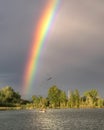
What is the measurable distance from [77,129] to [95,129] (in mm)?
3884

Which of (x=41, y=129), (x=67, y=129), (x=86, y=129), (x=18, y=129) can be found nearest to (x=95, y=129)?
(x=86, y=129)

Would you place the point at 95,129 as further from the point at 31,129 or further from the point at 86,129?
the point at 31,129

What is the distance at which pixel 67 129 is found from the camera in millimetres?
70500

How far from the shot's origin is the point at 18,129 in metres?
73.7

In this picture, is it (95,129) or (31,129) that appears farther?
(31,129)

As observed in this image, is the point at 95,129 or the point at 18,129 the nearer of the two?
the point at 95,129

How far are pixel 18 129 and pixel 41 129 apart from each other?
5.45 metres

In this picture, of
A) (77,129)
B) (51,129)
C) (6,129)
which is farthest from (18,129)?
(77,129)

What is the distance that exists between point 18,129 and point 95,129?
17839 millimetres

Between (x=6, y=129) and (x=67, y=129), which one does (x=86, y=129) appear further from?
(x=6, y=129)

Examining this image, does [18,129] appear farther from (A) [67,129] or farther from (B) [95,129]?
(B) [95,129]

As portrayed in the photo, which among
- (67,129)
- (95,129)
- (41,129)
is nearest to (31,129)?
(41,129)

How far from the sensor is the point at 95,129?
68438mm

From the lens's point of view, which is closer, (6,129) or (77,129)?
(77,129)
